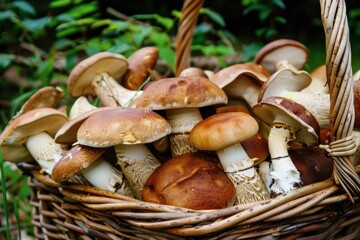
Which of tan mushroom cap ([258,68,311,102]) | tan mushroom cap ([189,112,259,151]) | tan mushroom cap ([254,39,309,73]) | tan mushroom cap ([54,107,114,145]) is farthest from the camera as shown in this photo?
tan mushroom cap ([254,39,309,73])

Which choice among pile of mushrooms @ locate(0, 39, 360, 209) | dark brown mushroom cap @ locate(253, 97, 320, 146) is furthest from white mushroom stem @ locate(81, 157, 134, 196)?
dark brown mushroom cap @ locate(253, 97, 320, 146)

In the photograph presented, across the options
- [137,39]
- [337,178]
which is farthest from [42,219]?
[137,39]

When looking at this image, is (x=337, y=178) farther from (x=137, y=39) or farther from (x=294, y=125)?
(x=137, y=39)

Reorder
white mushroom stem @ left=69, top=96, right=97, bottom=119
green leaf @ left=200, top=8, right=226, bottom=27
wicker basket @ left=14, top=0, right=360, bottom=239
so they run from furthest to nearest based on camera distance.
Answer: green leaf @ left=200, top=8, right=226, bottom=27 < white mushroom stem @ left=69, top=96, right=97, bottom=119 < wicker basket @ left=14, top=0, right=360, bottom=239

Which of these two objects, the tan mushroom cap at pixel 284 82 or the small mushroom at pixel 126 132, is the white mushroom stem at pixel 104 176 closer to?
the small mushroom at pixel 126 132

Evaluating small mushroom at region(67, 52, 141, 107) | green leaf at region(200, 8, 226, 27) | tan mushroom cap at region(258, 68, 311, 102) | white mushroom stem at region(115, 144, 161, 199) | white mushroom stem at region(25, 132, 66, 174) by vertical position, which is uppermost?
tan mushroom cap at region(258, 68, 311, 102)

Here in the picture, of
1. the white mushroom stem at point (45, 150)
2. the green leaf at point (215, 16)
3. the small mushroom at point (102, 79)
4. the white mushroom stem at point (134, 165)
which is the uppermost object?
the green leaf at point (215, 16)

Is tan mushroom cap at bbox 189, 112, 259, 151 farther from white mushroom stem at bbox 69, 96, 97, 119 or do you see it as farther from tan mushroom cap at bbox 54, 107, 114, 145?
white mushroom stem at bbox 69, 96, 97, 119

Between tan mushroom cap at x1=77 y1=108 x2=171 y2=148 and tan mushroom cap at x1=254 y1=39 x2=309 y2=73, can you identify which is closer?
tan mushroom cap at x1=77 y1=108 x2=171 y2=148

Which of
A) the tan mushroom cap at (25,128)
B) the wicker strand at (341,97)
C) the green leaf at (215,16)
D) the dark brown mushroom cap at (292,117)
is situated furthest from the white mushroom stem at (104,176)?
the green leaf at (215,16)
